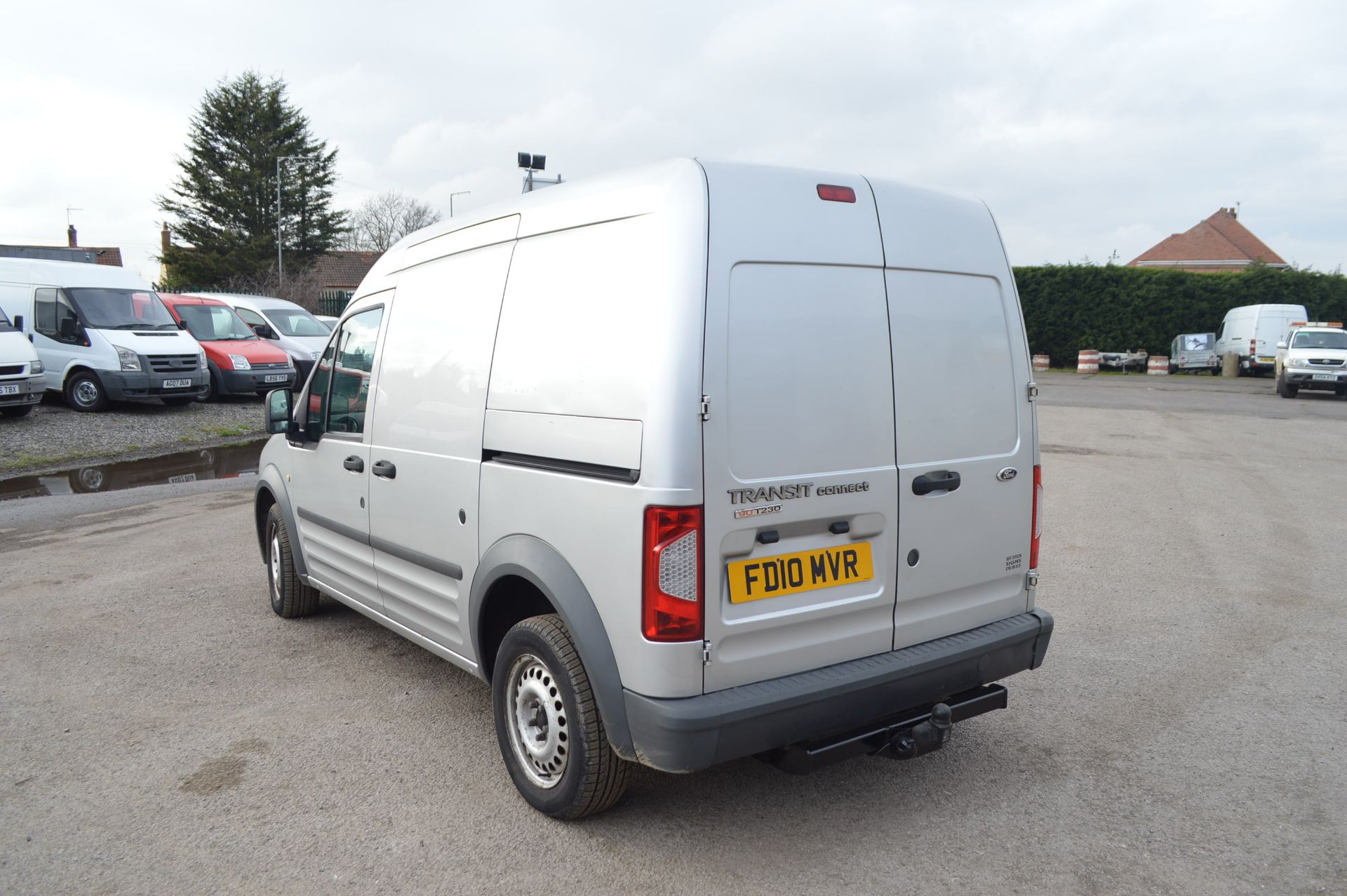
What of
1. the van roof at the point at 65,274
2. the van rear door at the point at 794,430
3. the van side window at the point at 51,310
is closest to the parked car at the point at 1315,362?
the van rear door at the point at 794,430

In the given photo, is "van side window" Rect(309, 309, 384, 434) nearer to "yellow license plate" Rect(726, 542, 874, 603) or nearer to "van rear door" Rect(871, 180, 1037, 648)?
"yellow license plate" Rect(726, 542, 874, 603)

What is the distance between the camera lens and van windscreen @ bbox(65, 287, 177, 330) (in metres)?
16.2

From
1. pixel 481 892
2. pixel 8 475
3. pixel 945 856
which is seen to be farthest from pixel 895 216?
pixel 8 475

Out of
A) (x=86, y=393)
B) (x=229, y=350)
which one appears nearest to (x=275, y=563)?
(x=86, y=393)

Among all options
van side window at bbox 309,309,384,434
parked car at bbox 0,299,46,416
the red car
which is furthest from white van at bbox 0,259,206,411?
van side window at bbox 309,309,384,434

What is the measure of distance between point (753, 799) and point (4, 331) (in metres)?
15.3

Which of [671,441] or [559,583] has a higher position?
[671,441]

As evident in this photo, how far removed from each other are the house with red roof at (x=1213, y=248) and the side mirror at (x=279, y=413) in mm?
59801

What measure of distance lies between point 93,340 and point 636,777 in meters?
15.7

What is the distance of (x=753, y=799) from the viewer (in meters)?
3.64

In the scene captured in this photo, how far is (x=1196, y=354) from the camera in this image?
1232 inches

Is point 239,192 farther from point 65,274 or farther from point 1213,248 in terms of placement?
point 1213,248

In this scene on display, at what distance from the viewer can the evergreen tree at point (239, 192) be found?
155ft

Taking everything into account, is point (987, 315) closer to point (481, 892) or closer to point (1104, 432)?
point (481, 892)
